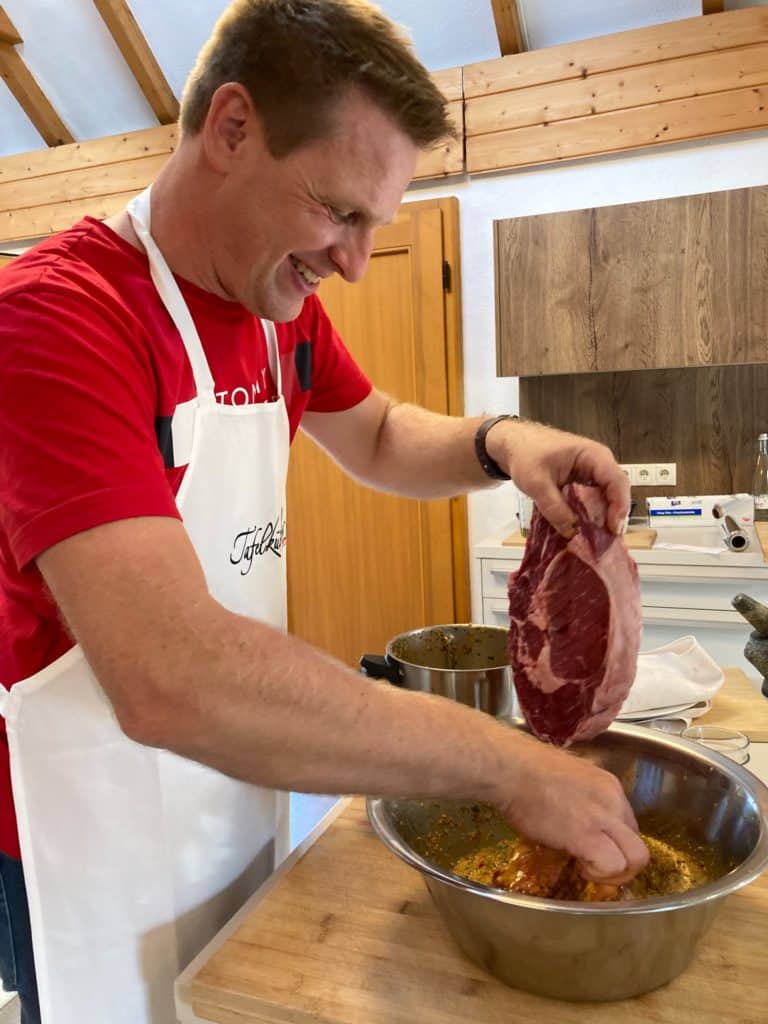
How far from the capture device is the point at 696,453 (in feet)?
10.8

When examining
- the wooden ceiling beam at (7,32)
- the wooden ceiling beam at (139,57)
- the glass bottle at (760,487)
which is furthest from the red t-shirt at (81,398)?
the wooden ceiling beam at (7,32)

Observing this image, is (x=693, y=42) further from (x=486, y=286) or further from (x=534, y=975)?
(x=534, y=975)

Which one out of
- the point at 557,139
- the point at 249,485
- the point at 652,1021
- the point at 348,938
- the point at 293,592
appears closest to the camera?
the point at 652,1021

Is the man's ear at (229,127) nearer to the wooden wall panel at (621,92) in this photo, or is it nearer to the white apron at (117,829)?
the white apron at (117,829)

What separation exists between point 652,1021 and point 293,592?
3218 millimetres

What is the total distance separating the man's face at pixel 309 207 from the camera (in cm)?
98

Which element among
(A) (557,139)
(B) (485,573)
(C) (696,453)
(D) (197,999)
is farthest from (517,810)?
(A) (557,139)

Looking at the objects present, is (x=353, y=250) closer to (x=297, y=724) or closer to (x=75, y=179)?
(x=297, y=724)

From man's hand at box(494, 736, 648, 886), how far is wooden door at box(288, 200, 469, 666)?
110 inches

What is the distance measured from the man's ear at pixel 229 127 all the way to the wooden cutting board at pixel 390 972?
2.91ft

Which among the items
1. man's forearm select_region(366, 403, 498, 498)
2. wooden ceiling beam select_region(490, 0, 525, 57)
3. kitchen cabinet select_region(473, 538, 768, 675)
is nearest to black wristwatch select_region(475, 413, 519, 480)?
man's forearm select_region(366, 403, 498, 498)

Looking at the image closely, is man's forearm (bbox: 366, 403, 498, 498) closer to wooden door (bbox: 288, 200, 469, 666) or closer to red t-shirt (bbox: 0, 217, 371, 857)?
red t-shirt (bbox: 0, 217, 371, 857)

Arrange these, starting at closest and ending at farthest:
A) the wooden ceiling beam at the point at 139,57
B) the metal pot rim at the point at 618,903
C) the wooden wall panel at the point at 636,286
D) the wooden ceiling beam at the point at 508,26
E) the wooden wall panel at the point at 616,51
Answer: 1. the metal pot rim at the point at 618,903
2. the wooden wall panel at the point at 636,286
3. the wooden wall panel at the point at 616,51
4. the wooden ceiling beam at the point at 508,26
5. the wooden ceiling beam at the point at 139,57

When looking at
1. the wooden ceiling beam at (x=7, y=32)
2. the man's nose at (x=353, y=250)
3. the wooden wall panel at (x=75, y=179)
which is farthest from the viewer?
the wooden wall panel at (x=75, y=179)
